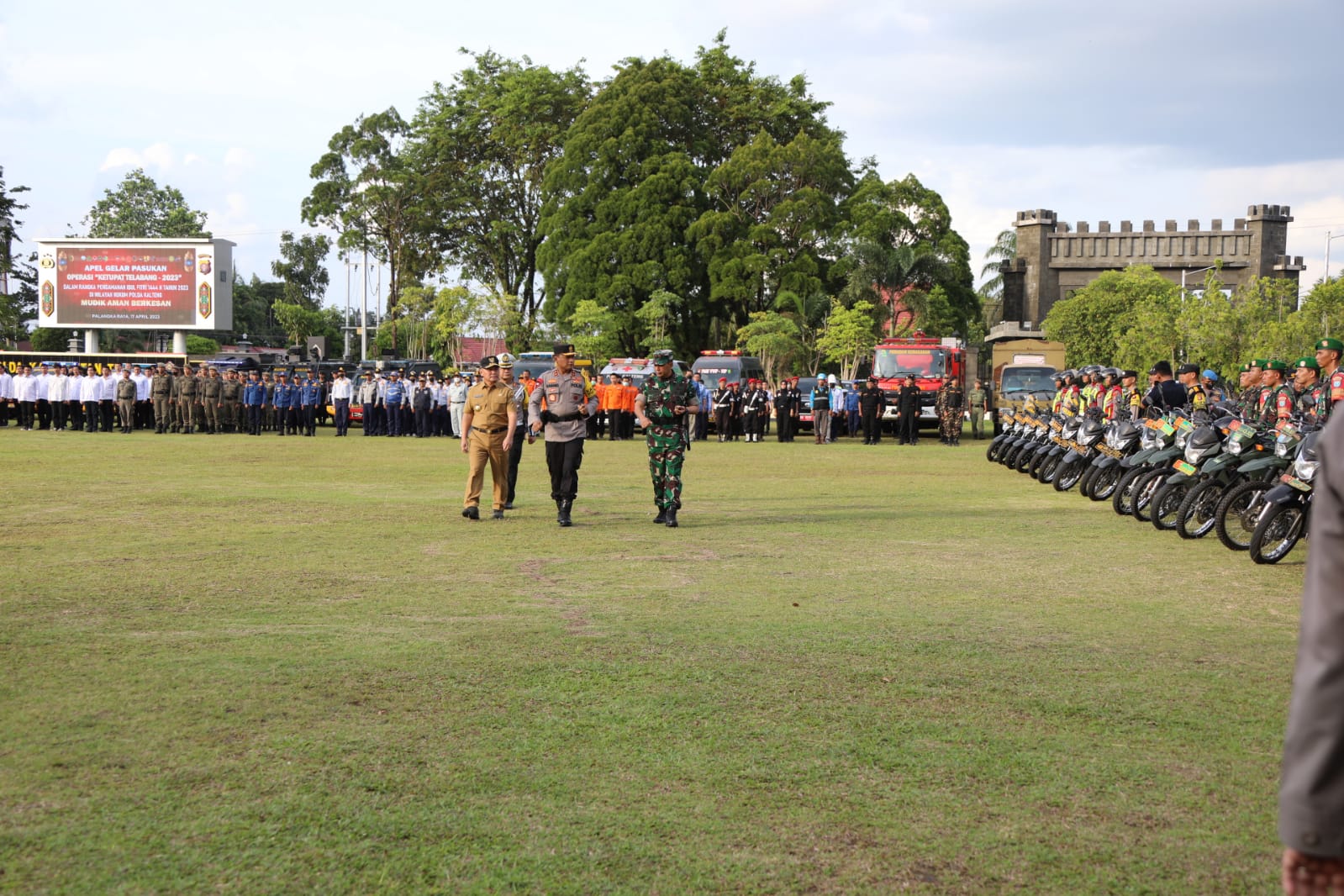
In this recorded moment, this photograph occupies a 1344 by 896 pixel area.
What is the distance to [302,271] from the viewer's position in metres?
107

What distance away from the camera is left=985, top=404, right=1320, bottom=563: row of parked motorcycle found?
35.6 feet

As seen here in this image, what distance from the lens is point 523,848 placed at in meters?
4.30

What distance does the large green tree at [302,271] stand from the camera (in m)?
102

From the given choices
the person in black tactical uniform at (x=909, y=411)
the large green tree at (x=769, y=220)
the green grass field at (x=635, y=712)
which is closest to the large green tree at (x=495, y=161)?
the large green tree at (x=769, y=220)

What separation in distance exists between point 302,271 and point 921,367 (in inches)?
3200

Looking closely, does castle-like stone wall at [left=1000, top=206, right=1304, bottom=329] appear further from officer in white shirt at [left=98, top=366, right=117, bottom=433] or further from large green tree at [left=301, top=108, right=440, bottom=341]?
officer in white shirt at [left=98, top=366, right=117, bottom=433]

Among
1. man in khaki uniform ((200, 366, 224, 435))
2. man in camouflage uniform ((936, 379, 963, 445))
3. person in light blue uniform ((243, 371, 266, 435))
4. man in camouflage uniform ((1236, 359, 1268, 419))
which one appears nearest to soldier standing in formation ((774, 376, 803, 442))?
man in camouflage uniform ((936, 379, 963, 445))

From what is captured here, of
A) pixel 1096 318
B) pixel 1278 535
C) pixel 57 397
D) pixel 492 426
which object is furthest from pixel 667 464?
pixel 1096 318

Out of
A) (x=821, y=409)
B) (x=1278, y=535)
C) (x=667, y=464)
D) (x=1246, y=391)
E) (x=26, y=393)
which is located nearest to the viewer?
(x=1278, y=535)

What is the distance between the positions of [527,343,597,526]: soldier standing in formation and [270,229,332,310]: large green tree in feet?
299

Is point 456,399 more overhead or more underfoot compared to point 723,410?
more overhead

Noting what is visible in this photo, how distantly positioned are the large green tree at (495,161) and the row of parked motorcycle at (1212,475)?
143 ft

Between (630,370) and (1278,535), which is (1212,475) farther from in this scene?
(630,370)

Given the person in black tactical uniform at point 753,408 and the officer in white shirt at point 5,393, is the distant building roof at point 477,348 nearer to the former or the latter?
the officer in white shirt at point 5,393
